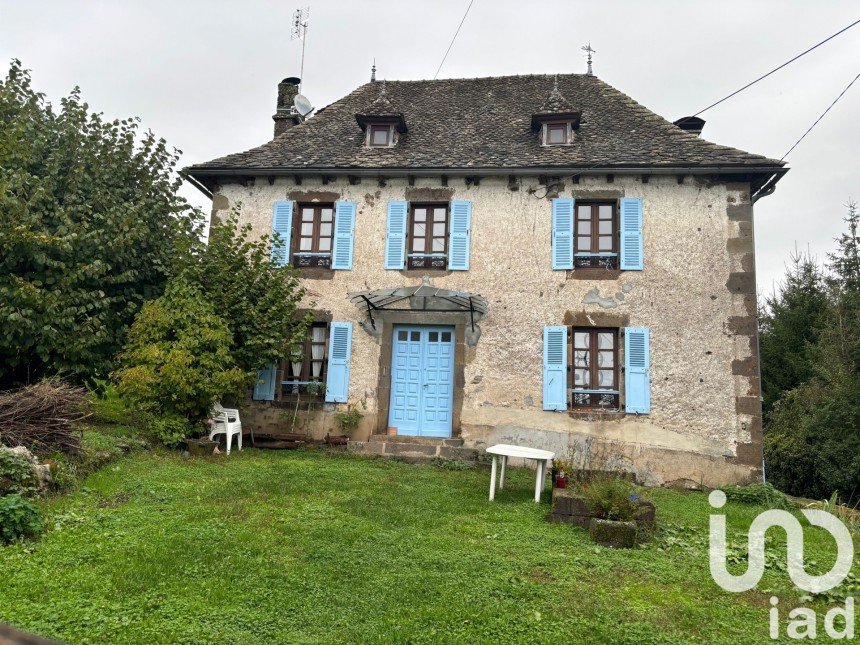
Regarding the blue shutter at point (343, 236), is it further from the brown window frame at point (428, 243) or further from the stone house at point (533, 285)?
the brown window frame at point (428, 243)

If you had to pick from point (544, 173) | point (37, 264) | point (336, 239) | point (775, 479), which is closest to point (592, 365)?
point (544, 173)

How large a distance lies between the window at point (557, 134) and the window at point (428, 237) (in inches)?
98.0

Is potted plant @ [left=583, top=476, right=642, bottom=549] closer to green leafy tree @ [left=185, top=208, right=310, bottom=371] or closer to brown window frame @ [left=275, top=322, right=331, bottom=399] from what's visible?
green leafy tree @ [left=185, top=208, right=310, bottom=371]

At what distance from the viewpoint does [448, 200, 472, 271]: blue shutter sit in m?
11.6

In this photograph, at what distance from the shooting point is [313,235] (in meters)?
12.2

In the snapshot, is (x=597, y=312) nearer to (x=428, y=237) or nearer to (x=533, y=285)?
(x=533, y=285)

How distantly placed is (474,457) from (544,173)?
17.6 feet

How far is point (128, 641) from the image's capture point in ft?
11.3

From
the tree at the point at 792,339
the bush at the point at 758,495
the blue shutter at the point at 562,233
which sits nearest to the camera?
the bush at the point at 758,495

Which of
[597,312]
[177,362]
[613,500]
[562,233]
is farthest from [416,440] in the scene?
[613,500]

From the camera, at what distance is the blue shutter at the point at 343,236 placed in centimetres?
1184

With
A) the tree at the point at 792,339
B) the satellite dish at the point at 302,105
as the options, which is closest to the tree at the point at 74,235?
the satellite dish at the point at 302,105

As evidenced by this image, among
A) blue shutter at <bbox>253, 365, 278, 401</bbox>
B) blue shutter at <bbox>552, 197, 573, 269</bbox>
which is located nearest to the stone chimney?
blue shutter at <bbox>253, 365, 278, 401</bbox>

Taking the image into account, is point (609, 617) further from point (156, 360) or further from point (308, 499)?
point (156, 360)
